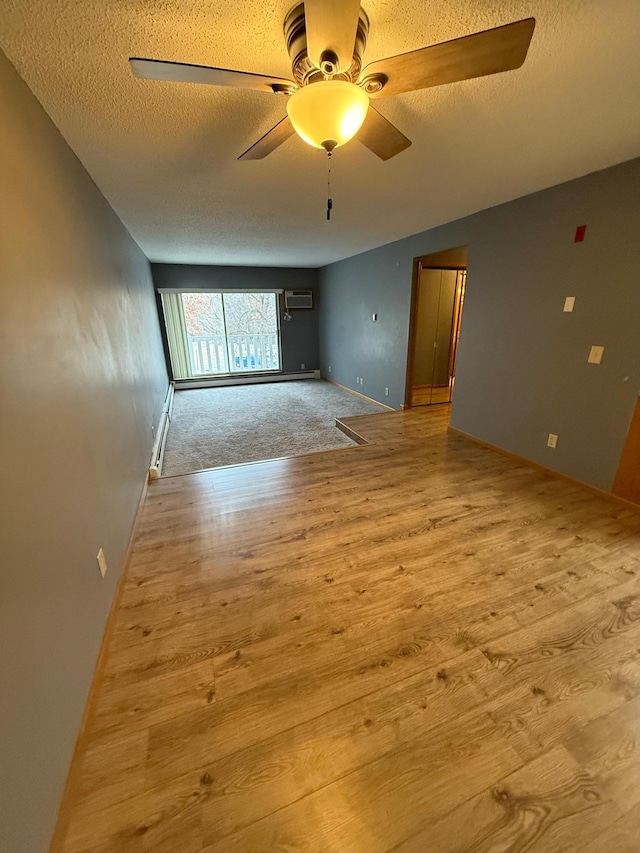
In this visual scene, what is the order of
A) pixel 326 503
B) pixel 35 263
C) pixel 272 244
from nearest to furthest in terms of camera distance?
pixel 35 263 < pixel 326 503 < pixel 272 244

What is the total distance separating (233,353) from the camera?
7.14m

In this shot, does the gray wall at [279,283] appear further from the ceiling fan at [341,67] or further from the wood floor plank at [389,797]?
the wood floor plank at [389,797]

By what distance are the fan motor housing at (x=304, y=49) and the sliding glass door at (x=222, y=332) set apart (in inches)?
232

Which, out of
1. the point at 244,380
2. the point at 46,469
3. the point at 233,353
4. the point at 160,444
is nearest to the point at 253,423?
the point at 160,444

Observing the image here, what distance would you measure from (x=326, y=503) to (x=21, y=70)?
2.60m

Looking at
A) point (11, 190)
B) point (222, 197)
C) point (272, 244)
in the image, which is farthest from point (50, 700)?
point (272, 244)

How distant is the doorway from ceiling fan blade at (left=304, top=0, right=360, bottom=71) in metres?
3.76

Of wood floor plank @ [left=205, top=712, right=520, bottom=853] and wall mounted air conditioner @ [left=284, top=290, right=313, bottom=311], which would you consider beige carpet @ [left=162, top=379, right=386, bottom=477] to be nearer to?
wall mounted air conditioner @ [left=284, top=290, right=313, bottom=311]

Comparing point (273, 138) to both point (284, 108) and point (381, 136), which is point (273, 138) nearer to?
point (284, 108)

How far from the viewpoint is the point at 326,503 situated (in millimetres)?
2535

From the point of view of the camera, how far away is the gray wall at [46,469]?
0.86 meters

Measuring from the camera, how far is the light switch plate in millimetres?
2440

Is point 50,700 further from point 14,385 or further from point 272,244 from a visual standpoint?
point 272,244

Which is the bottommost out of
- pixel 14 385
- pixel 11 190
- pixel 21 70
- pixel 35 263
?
pixel 14 385
